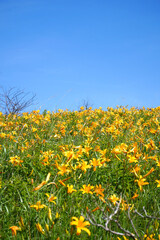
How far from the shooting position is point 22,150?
11.7 ft

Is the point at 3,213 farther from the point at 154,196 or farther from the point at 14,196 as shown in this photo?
the point at 154,196

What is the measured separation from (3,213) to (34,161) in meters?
0.93

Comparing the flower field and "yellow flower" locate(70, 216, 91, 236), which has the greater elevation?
the flower field

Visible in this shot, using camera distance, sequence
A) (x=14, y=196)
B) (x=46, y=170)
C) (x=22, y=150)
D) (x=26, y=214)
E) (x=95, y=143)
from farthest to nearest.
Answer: (x=95, y=143) < (x=22, y=150) < (x=46, y=170) < (x=14, y=196) < (x=26, y=214)

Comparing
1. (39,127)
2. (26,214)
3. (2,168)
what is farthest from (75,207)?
(39,127)

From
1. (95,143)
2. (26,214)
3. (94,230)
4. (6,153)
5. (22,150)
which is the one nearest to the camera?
(94,230)

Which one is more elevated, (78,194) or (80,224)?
(78,194)

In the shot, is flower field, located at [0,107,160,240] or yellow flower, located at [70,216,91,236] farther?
flower field, located at [0,107,160,240]

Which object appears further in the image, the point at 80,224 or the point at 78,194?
the point at 78,194

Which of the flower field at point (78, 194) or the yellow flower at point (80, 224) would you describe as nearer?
the yellow flower at point (80, 224)

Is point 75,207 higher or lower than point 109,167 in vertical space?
lower

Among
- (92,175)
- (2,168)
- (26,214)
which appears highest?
(2,168)

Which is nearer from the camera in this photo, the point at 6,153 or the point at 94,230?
the point at 94,230

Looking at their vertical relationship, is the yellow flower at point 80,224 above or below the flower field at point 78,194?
below
